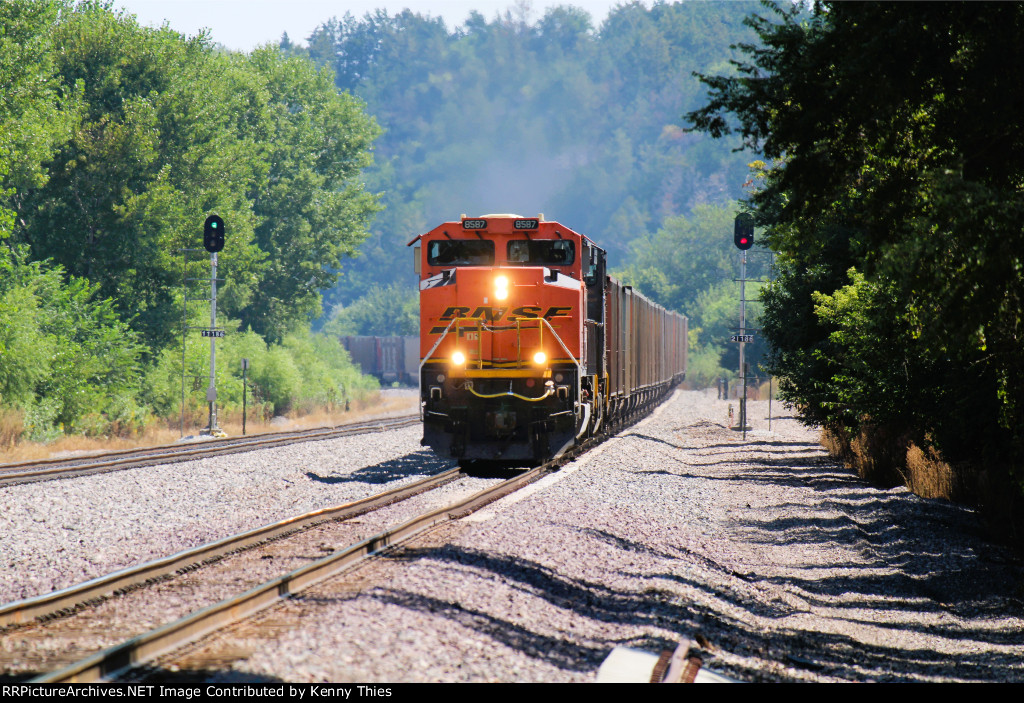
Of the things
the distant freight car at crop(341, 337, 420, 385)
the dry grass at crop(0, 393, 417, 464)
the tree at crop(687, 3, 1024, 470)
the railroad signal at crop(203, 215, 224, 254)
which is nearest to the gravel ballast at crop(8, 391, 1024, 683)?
the tree at crop(687, 3, 1024, 470)

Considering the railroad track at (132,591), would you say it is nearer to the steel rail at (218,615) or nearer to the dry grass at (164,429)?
the steel rail at (218,615)

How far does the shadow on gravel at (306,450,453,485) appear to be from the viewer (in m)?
17.0

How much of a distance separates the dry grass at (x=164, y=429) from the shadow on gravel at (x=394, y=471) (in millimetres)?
7578

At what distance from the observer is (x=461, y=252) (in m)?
17.2

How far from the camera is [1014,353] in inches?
334

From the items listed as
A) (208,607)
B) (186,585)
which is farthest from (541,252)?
(208,607)

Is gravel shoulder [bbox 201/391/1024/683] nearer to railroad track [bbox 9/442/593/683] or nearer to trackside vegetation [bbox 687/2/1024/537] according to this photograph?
railroad track [bbox 9/442/593/683]

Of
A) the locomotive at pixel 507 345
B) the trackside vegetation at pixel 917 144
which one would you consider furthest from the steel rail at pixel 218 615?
the trackside vegetation at pixel 917 144

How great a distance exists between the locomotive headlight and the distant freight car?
2434 inches

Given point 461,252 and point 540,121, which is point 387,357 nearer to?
point 461,252

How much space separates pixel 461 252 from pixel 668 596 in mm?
9646

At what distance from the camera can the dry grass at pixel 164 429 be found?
25188mm

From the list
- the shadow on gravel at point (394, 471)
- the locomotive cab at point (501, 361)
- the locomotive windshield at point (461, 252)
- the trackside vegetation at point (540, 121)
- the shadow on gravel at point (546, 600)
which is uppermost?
the trackside vegetation at point (540, 121)

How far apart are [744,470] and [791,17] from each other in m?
11.0
